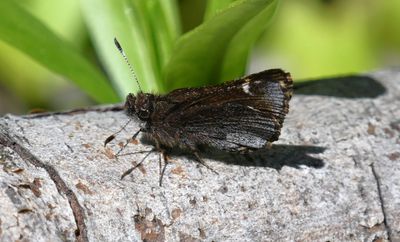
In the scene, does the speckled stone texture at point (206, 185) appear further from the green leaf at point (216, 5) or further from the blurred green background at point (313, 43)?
the blurred green background at point (313, 43)

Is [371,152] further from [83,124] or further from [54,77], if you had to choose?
[54,77]

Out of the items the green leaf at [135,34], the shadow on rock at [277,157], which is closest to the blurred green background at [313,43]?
the green leaf at [135,34]

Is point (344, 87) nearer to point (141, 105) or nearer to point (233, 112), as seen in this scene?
point (233, 112)

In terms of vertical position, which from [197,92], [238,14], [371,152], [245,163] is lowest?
[371,152]

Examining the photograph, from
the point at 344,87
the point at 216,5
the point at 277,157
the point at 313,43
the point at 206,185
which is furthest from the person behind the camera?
the point at 313,43

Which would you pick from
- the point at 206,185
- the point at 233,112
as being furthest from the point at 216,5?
the point at 206,185

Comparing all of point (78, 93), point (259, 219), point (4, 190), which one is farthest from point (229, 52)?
point (78, 93)

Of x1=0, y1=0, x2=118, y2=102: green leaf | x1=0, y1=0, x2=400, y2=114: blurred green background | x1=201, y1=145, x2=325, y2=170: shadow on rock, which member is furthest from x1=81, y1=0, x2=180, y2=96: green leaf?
x1=0, y1=0, x2=400, y2=114: blurred green background
